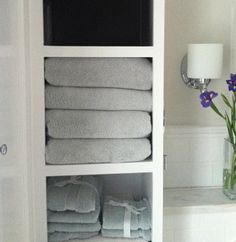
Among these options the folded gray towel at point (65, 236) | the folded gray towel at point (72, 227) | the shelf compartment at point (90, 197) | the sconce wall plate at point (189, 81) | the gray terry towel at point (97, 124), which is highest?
the sconce wall plate at point (189, 81)

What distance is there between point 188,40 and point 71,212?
26.5 inches

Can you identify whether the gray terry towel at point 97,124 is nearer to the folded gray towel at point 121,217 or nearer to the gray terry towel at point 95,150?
the gray terry towel at point 95,150

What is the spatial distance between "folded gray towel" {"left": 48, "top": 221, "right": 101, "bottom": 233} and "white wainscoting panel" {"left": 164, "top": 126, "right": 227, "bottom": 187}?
381 millimetres

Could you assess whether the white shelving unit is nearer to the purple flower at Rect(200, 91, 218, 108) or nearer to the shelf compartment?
the shelf compartment

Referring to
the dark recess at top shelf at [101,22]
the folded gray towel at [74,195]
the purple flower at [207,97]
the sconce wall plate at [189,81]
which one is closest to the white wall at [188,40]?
the sconce wall plate at [189,81]

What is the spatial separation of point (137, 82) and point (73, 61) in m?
0.17

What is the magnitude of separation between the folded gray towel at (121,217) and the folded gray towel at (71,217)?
3 cm

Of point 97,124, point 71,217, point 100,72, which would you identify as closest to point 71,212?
point 71,217

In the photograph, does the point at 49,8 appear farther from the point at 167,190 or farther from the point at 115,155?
the point at 167,190

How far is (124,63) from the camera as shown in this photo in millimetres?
1055

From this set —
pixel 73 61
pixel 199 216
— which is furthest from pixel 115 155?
pixel 199 216

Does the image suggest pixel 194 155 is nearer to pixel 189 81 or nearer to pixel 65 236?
pixel 189 81

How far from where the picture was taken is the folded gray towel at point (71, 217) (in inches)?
42.6

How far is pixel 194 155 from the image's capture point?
141cm
